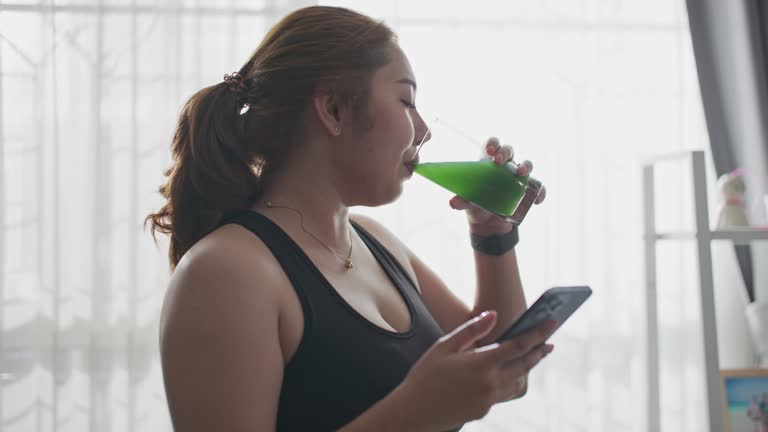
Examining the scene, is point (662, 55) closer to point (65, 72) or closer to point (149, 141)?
point (149, 141)

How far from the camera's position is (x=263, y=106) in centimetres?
100

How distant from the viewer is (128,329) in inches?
81.8

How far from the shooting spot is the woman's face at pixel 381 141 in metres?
0.99

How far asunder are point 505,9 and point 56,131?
4.94 feet

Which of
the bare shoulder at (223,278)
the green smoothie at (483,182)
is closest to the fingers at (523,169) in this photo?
the green smoothie at (483,182)

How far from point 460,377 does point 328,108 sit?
447 millimetres

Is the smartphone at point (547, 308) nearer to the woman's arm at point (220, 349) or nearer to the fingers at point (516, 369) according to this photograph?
the fingers at point (516, 369)

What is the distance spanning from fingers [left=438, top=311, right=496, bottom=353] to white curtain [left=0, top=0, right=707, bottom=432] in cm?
138

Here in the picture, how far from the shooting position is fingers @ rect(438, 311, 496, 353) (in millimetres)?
766

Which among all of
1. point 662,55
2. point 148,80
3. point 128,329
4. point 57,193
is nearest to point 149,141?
point 148,80

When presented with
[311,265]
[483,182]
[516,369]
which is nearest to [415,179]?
[483,182]

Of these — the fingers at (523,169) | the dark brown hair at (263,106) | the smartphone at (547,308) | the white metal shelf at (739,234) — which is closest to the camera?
the smartphone at (547,308)

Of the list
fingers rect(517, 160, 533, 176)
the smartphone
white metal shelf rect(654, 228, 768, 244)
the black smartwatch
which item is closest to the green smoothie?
fingers rect(517, 160, 533, 176)

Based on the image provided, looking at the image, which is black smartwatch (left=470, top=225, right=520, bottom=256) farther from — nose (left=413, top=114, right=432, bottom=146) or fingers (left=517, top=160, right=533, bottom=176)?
nose (left=413, top=114, right=432, bottom=146)
